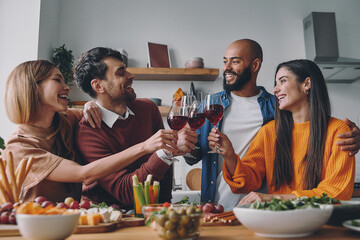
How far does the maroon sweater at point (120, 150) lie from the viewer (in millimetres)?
1499

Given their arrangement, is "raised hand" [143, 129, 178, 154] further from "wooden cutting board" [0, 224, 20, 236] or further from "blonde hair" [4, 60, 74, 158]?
"wooden cutting board" [0, 224, 20, 236]

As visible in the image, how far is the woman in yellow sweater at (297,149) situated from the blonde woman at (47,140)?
464 mm

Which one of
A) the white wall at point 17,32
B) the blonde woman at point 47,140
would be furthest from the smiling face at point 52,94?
the white wall at point 17,32

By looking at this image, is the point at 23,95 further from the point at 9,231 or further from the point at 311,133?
the point at 311,133

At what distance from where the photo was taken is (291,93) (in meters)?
1.74

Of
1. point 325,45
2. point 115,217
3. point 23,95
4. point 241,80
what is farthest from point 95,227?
point 325,45

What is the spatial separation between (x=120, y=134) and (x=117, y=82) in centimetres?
33

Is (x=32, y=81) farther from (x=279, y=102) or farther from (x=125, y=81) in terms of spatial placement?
(x=279, y=102)

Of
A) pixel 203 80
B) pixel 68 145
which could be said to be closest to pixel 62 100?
pixel 68 145

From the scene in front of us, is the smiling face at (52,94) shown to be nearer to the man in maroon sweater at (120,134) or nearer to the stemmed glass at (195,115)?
the man in maroon sweater at (120,134)

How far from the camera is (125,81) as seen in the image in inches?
74.9

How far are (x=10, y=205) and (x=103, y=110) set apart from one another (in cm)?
86

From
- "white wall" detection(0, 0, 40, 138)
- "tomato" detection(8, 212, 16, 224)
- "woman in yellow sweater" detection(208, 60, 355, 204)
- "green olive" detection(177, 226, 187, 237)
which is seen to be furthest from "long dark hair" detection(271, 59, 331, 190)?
"white wall" detection(0, 0, 40, 138)

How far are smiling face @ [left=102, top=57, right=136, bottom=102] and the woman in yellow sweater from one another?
62 cm
